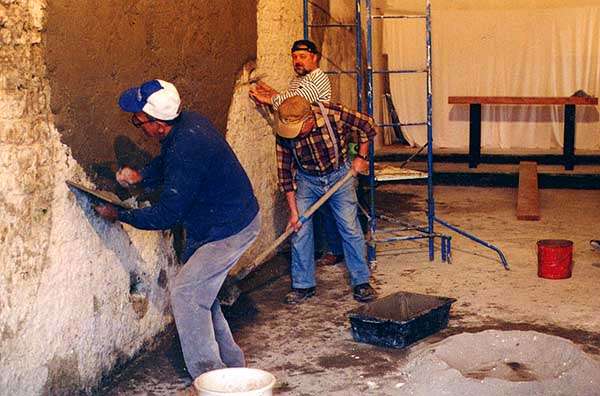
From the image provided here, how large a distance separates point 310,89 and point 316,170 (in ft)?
2.23

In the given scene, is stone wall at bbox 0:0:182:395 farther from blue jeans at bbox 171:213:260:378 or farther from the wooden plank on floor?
the wooden plank on floor

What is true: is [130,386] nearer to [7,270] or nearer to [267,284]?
[7,270]

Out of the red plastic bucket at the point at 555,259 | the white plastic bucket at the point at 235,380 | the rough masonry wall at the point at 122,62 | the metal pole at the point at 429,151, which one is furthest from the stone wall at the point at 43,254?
the red plastic bucket at the point at 555,259

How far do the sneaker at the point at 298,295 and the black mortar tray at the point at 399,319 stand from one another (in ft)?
2.95

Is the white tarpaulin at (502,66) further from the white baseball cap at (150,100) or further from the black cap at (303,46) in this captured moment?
the white baseball cap at (150,100)

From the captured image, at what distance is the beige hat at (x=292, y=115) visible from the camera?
255 inches

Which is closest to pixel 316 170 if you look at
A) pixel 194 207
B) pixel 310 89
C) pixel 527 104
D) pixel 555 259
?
pixel 310 89

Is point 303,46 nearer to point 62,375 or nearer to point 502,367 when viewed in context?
point 502,367

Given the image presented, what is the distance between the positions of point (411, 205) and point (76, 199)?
264 inches

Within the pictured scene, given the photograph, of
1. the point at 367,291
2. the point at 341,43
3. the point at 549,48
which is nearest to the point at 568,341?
the point at 367,291

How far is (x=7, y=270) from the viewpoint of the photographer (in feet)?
13.8

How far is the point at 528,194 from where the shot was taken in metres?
10.5

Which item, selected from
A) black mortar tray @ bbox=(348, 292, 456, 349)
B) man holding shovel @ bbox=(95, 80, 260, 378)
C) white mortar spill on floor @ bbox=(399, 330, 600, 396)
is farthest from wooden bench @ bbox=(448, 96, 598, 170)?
man holding shovel @ bbox=(95, 80, 260, 378)

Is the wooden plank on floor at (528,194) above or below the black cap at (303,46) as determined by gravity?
below
